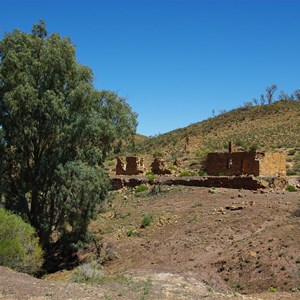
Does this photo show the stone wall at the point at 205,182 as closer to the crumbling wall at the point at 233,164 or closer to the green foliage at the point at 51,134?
the crumbling wall at the point at 233,164

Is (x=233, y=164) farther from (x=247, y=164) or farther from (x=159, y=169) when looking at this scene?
(x=159, y=169)

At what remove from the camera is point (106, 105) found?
68.3 feet

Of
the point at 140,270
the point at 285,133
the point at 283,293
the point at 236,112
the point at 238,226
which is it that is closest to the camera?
the point at 283,293

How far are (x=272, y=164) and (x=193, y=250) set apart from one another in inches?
512

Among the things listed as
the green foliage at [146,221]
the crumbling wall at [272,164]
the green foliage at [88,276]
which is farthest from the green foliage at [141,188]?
the green foliage at [88,276]

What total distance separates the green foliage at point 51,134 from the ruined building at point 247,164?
10.6 m

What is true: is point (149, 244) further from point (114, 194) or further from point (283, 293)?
point (114, 194)

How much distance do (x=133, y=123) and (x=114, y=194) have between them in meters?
8.17

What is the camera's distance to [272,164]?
29.1m

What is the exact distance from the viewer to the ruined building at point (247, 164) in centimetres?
2823

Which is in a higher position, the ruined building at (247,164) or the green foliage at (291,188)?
the ruined building at (247,164)

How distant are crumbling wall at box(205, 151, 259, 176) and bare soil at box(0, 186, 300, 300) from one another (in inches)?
173

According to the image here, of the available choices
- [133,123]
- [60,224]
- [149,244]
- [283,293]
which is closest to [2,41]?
[133,123]

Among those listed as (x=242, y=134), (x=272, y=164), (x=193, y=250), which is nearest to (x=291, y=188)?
(x=272, y=164)
